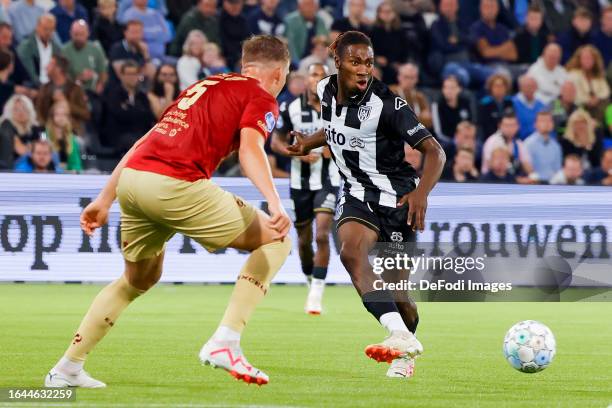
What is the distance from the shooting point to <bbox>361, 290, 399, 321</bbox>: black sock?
7.75m

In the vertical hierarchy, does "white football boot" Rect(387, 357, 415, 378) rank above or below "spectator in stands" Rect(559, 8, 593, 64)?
below

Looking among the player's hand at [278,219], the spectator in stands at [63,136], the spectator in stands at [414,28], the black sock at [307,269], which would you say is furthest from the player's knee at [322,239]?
the spectator in stands at [414,28]

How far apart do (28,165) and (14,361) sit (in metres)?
8.55

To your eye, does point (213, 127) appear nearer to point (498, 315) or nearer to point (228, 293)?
point (498, 315)

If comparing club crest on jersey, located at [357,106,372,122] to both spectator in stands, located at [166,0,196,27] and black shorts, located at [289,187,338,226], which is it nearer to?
black shorts, located at [289,187,338,226]

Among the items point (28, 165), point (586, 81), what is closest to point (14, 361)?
point (28, 165)

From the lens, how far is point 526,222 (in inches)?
648

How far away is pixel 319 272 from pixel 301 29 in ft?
23.9

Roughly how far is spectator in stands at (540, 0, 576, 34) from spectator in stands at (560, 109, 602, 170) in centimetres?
261

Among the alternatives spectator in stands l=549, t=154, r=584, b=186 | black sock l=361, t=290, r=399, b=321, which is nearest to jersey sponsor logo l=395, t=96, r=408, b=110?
black sock l=361, t=290, r=399, b=321

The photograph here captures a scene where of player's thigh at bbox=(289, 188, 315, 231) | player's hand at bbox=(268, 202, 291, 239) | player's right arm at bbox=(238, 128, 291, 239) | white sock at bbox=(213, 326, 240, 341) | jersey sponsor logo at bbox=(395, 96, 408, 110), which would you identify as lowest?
white sock at bbox=(213, 326, 240, 341)

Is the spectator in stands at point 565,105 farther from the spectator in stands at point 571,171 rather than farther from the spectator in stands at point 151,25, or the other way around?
the spectator in stands at point 151,25

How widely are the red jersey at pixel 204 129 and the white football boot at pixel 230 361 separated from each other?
3.02 ft

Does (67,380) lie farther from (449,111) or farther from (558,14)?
(558,14)
